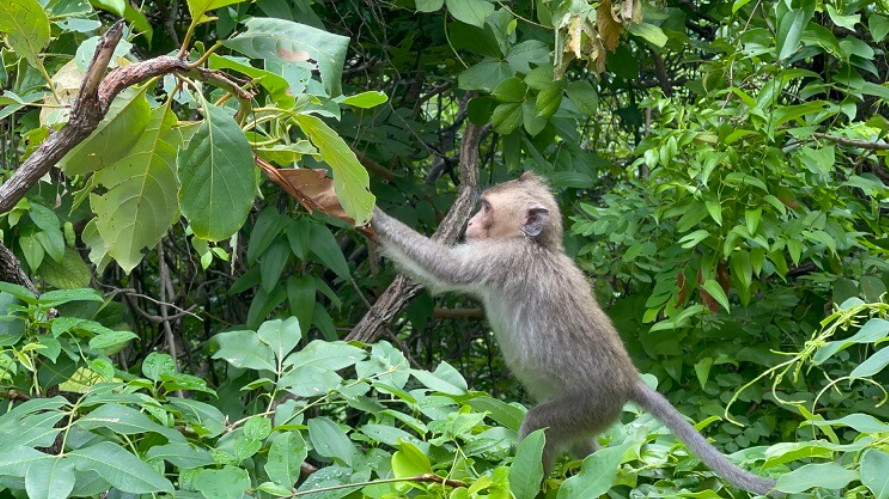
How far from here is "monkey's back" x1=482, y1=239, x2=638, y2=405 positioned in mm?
4035

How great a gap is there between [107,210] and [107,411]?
533mm

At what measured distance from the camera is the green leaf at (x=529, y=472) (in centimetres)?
234

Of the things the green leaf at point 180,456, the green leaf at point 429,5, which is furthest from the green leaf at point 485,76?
the green leaf at point 180,456

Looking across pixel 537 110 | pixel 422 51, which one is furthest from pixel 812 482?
pixel 422 51

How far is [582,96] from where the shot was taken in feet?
16.6

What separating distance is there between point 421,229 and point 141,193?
3995 millimetres

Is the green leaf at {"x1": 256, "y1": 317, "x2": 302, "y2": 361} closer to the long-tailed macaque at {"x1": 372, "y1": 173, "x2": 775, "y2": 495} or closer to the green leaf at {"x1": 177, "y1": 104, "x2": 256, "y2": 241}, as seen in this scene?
the green leaf at {"x1": 177, "y1": 104, "x2": 256, "y2": 241}

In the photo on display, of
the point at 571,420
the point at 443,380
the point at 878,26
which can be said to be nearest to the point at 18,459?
the point at 443,380

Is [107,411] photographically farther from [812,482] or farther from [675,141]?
[675,141]

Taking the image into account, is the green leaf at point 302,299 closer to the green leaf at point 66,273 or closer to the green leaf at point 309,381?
the green leaf at point 66,273

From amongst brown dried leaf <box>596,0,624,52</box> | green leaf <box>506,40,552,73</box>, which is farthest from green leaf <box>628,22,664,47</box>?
green leaf <box>506,40,552,73</box>

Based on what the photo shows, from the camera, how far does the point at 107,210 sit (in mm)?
2580

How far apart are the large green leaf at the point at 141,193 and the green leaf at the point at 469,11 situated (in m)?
2.51

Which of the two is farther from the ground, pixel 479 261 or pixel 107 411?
pixel 107 411
